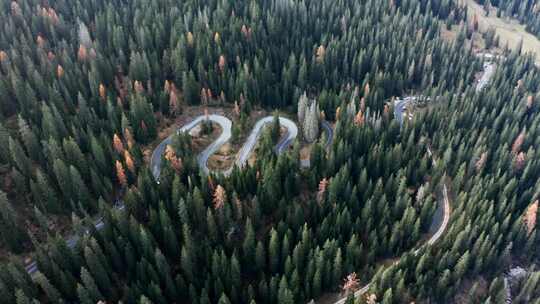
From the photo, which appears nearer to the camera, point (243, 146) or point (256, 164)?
point (256, 164)

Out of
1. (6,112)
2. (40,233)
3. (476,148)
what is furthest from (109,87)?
(476,148)

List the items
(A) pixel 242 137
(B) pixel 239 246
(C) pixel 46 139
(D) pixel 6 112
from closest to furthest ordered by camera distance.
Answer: (B) pixel 239 246, (C) pixel 46 139, (D) pixel 6 112, (A) pixel 242 137

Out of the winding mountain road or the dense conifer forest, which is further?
the winding mountain road

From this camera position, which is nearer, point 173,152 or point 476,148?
point 173,152

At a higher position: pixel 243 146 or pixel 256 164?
pixel 256 164

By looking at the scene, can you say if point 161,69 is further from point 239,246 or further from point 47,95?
point 239,246

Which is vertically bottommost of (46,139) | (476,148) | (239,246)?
(239,246)

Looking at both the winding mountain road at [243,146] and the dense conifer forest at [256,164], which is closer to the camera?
the dense conifer forest at [256,164]

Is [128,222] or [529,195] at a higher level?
[128,222]
